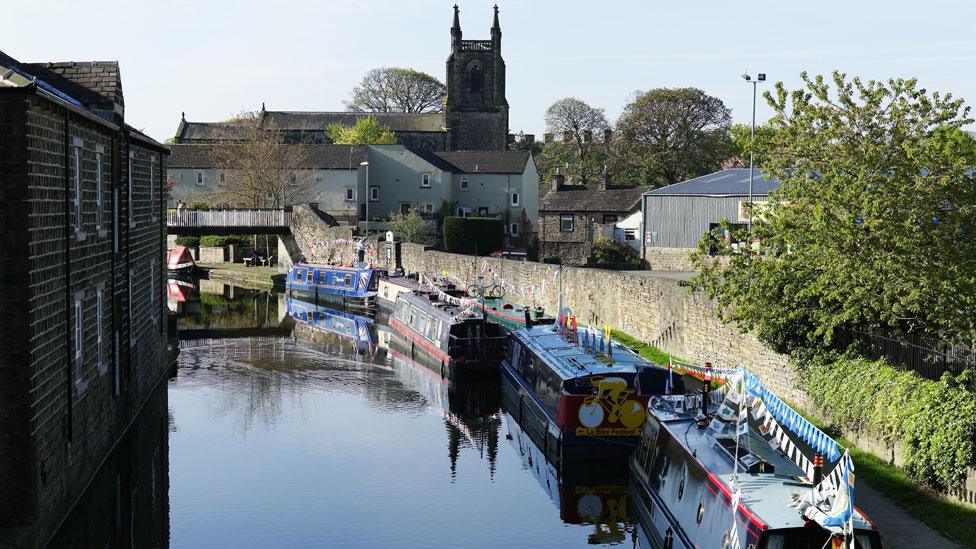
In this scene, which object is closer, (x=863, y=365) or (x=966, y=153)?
(x=863, y=365)

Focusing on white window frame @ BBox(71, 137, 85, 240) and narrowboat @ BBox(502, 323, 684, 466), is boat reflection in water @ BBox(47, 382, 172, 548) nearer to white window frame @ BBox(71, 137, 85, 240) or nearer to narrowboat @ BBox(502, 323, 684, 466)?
white window frame @ BBox(71, 137, 85, 240)

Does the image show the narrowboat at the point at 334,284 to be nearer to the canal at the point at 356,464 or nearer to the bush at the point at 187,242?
the canal at the point at 356,464

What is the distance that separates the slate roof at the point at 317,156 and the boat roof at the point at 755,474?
2279 inches

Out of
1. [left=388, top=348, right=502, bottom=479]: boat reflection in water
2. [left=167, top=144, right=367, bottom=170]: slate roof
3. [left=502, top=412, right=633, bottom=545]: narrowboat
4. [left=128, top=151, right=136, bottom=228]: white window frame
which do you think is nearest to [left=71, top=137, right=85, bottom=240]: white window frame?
[left=128, top=151, right=136, bottom=228]: white window frame

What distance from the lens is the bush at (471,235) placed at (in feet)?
207

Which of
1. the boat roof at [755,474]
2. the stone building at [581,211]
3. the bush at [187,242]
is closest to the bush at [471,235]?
the stone building at [581,211]

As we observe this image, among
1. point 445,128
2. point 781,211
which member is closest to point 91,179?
point 781,211

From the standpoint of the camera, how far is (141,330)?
24.4 m

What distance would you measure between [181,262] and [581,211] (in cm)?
2586

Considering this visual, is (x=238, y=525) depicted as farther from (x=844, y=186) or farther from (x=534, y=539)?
→ (x=844, y=186)

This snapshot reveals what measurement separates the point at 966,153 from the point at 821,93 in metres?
2.93

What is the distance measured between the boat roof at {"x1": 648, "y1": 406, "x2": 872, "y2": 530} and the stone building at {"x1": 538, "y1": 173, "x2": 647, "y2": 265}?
5415cm

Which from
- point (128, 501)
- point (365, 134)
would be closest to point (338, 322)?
point (128, 501)

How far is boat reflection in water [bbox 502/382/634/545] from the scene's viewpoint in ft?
59.0
